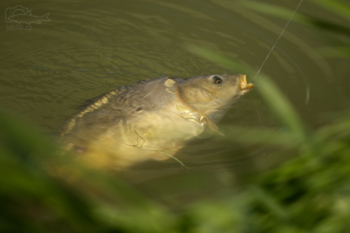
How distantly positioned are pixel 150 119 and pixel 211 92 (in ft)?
1.77

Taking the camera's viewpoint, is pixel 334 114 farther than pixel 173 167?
Yes

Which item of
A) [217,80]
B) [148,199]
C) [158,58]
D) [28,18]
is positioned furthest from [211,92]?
[28,18]

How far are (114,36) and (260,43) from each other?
1991 millimetres

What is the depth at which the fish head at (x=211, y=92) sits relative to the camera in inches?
94.7

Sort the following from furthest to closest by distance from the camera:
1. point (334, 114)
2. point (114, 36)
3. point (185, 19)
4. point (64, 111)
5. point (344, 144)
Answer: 1. point (185, 19)
2. point (114, 36)
3. point (334, 114)
4. point (64, 111)
5. point (344, 144)

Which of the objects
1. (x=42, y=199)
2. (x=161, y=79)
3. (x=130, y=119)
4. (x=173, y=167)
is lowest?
(x=173, y=167)

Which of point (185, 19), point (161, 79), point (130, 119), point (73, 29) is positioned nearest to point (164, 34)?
point (185, 19)

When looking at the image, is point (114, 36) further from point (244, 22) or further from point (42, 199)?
point (42, 199)

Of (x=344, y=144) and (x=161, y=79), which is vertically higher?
(x=344, y=144)

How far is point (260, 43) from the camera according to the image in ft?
13.6

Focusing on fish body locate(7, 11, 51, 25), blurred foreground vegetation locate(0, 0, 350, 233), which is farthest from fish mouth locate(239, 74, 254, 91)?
fish body locate(7, 11, 51, 25)

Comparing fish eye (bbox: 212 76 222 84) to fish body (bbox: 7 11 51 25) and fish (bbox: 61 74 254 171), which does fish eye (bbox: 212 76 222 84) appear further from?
fish body (bbox: 7 11 51 25)

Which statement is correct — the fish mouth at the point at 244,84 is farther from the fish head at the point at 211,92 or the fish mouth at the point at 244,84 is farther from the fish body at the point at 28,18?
the fish body at the point at 28,18

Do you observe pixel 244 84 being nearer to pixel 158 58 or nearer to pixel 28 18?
pixel 158 58
